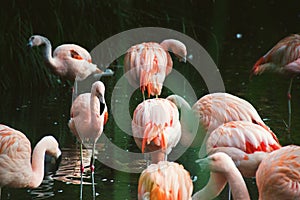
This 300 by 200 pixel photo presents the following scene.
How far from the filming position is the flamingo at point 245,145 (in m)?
5.10

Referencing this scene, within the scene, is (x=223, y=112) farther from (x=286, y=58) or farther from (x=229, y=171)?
(x=286, y=58)

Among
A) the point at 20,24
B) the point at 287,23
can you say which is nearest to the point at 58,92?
the point at 20,24

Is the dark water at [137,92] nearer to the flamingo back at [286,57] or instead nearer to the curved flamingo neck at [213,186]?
the flamingo back at [286,57]

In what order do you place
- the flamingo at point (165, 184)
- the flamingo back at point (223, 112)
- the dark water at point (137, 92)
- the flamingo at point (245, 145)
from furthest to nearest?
the dark water at point (137, 92)
the flamingo back at point (223, 112)
the flamingo at point (245, 145)
the flamingo at point (165, 184)

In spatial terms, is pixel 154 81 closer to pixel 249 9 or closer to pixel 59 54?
pixel 59 54

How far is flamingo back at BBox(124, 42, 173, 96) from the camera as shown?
6941 mm

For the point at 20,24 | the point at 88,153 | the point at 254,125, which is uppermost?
the point at 20,24

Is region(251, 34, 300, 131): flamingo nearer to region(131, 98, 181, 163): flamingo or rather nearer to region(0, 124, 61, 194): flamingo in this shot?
region(131, 98, 181, 163): flamingo

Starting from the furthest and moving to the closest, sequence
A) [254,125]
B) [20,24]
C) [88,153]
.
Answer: [20,24] < [88,153] < [254,125]

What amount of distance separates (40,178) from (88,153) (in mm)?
1611

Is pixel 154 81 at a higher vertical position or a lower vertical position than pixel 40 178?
higher

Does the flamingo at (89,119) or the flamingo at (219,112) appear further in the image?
the flamingo at (89,119)

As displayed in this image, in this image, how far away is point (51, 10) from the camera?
8.92 metres

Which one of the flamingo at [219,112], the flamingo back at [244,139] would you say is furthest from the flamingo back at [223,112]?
the flamingo back at [244,139]
